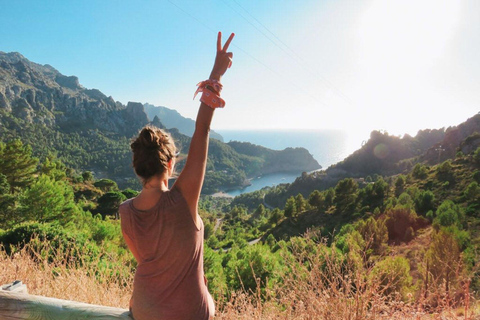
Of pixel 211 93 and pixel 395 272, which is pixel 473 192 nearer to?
pixel 395 272

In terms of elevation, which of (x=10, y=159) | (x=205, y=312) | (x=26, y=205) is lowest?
(x=26, y=205)

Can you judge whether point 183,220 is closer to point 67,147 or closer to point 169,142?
point 169,142

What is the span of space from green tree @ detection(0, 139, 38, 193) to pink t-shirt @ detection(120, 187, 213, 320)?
2486cm

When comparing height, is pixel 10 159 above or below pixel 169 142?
below

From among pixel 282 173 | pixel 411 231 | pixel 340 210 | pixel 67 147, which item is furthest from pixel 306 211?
pixel 282 173

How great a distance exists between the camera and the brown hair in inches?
38.9

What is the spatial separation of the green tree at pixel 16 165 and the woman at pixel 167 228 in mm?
24868

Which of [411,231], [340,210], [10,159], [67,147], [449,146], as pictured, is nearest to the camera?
[411,231]

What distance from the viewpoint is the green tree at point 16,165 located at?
762 inches

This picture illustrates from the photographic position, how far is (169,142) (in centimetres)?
105

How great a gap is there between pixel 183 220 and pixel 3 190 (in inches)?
799

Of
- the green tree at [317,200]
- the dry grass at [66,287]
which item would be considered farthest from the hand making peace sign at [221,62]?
the green tree at [317,200]

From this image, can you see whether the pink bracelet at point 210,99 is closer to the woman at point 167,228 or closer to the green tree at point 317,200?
the woman at point 167,228

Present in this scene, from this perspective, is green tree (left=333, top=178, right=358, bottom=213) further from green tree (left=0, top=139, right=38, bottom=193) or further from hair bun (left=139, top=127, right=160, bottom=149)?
hair bun (left=139, top=127, right=160, bottom=149)
